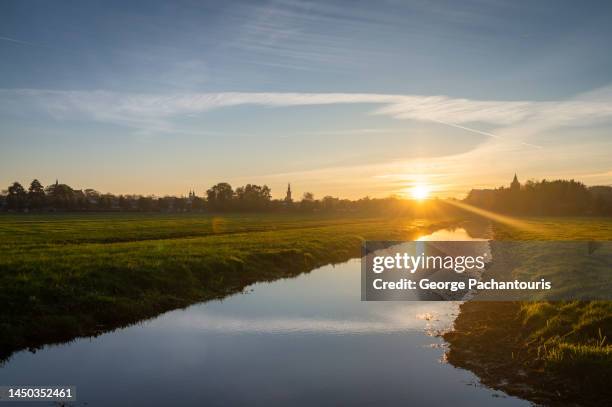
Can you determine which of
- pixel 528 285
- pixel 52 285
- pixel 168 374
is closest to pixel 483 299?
pixel 528 285

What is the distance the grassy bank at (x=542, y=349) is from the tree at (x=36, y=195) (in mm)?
188517

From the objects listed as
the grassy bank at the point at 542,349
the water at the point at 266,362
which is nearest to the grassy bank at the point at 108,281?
the water at the point at 266,362

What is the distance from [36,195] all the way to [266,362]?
635 ft

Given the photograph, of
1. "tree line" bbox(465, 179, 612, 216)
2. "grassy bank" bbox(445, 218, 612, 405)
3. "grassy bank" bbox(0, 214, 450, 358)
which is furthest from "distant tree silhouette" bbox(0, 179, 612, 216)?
"grassy bank" bbox(445, 218, 612, 405)

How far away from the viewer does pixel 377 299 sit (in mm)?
26672

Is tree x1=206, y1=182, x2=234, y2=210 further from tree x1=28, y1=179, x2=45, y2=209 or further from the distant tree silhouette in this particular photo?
tree x1=28, y1=179, x2=45, y2=209

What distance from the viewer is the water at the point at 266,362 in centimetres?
1328

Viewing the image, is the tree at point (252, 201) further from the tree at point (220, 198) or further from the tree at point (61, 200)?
the tree at point (61, 200)

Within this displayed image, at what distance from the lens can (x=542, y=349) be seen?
15211 mm

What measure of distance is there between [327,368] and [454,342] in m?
5.61

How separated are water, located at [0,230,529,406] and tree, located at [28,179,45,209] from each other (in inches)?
7050

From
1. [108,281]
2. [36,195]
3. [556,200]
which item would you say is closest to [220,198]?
[36,195]

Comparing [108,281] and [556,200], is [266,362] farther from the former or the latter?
[556,200]

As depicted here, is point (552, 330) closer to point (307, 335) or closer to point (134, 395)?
point (307, 335)
